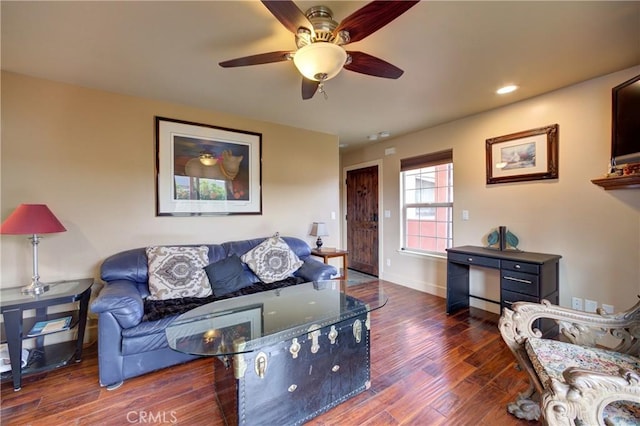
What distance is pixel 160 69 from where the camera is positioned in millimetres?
2209

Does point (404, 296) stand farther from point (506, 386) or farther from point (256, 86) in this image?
point (256, 86)

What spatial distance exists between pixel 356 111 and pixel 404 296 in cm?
257

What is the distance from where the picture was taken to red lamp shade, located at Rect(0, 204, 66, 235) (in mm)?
1970

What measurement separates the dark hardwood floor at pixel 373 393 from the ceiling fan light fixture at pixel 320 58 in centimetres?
207

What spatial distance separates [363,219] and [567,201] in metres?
2.95

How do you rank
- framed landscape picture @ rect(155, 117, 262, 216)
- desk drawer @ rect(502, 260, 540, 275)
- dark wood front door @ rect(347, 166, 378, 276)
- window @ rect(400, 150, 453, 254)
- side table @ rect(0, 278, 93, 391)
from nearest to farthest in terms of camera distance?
side table @ rect(0, 278, 93, 391) → desk drawer @ rect(502, 260, 540, 275) → framed landscape picture @ rect(155, 117, 262, 216) → window @ rect(400, 150, 453, 254) → dark wood front door @ rect(347, 166, 378, 276)

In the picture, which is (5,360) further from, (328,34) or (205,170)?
(328,34)

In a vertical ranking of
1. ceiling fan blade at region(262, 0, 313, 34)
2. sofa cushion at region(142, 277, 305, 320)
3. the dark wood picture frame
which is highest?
ceiling fan blade at region(262, 0, 313, 34)

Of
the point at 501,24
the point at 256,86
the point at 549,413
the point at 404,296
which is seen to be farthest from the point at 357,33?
the point at 404,296

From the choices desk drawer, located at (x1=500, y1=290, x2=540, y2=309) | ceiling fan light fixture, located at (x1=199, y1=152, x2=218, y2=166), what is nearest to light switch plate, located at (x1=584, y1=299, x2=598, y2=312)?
desk drawer, located at (x1=500, y1=290, x2=540, y2=309)

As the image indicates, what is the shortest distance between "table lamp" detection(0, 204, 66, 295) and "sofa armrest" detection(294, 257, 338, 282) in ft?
7.04

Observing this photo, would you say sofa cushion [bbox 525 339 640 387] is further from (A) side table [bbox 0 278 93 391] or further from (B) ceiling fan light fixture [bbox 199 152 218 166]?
(B) ceiling fan light fixture [bbox 199 152 218 166]

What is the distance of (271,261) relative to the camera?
2975 millimetres

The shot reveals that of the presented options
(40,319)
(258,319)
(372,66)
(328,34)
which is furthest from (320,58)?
(40,319)
